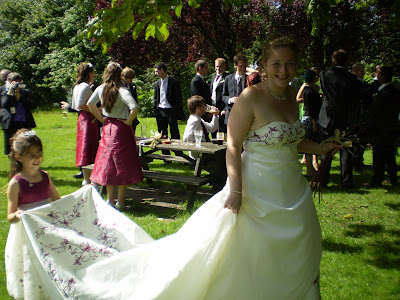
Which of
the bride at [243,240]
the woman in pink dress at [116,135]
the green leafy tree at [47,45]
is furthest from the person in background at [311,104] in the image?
the green leafy tree at [47,45]

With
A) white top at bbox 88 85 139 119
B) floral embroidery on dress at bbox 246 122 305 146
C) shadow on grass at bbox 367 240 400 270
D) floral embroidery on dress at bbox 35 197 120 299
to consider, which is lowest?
shadow on grass at bbox 367 240 400 270

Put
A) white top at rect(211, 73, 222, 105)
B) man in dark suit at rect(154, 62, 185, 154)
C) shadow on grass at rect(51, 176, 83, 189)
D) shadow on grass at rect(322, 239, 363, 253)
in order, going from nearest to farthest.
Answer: shadow on grass at rect(322, 239, 363, 253) → shadow on grass at rect(51, 176, 83, 189) → white top at rect(211, 73, 222, 105) → man in dark suit at rect(154, 62, 185, 154)

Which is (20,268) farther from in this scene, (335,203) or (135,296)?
(335,203)

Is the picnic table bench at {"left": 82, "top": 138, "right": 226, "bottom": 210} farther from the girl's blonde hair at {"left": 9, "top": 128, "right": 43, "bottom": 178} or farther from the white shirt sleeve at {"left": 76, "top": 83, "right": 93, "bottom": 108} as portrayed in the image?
the girl's blonde hair at {"left": 9, "top": 128, "right": 43, "bottom": 178}

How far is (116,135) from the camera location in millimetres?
5633

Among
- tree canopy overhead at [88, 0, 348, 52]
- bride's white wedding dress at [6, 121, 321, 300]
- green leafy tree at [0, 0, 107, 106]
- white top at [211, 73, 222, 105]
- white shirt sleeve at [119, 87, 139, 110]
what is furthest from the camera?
green leafy tree at [0, 0, 107, 106]

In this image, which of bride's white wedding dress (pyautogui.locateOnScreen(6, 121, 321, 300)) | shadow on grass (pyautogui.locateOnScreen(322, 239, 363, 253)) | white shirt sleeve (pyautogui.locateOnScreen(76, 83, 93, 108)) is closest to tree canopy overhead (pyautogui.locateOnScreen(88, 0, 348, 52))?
bride's white wedding dress (pyautogui.locateOnScreen(6, 121, 321, 300))

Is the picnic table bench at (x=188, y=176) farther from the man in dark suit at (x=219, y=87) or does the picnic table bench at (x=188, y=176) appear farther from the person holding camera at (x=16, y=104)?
the person holding camera at (x=16, y=104)

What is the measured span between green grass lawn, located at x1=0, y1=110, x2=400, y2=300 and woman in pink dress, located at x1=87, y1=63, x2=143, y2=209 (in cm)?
67

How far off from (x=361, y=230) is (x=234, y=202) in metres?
3.19

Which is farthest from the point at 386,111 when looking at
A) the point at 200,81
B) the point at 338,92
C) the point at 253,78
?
the point at 200,81

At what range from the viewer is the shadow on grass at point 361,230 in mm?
5027

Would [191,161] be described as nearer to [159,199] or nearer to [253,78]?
[159,199]

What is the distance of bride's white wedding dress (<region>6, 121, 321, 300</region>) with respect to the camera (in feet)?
8.95
